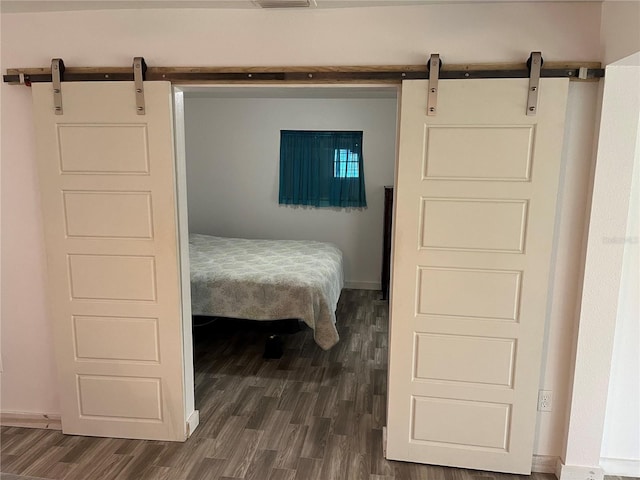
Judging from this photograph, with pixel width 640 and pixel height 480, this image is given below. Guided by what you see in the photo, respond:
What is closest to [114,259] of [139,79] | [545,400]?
[139,79]

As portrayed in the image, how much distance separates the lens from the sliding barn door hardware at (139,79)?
85.0 inches

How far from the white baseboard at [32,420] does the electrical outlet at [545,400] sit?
107 inches

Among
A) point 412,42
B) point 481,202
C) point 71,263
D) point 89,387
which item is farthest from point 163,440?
point 412,42

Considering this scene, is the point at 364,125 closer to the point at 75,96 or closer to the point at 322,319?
the point at 322,319

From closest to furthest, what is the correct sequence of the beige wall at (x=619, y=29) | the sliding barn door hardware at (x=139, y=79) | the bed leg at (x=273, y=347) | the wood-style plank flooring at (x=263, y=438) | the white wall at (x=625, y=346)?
the beige wall at (x=619, y=29) → the white wall at (x=625, y=346) → the sliding barn door hardware at (x=139, y=79) → the wood-style plank flooring at (x=263, y=438) → the bed leg at (x=273, y=347)

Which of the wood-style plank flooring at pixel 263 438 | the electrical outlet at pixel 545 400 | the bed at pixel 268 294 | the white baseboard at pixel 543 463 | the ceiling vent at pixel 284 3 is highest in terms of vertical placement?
the ceiling vent at pixel 284 3

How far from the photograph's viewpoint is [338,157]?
17.8ft

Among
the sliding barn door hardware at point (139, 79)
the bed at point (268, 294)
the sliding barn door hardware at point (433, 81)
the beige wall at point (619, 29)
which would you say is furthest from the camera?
the bed at point (268, 294)

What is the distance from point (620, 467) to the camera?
7.53 ft

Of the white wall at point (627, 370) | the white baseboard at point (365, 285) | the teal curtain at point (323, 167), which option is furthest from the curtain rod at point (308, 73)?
the white baseboard at point (365, 285)

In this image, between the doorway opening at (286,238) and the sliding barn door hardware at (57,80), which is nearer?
the sliding barn door hardware at (57,80)

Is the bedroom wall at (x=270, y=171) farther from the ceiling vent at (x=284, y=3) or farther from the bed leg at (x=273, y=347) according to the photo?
the ceiling vent at (x=284, y=3)

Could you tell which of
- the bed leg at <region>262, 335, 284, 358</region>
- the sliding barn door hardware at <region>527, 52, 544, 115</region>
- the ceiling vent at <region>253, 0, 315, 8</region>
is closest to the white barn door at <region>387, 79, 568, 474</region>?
the sliding barn door hardware at <region>527, 52, 544, 115</region>

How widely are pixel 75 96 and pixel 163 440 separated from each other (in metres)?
1.91
